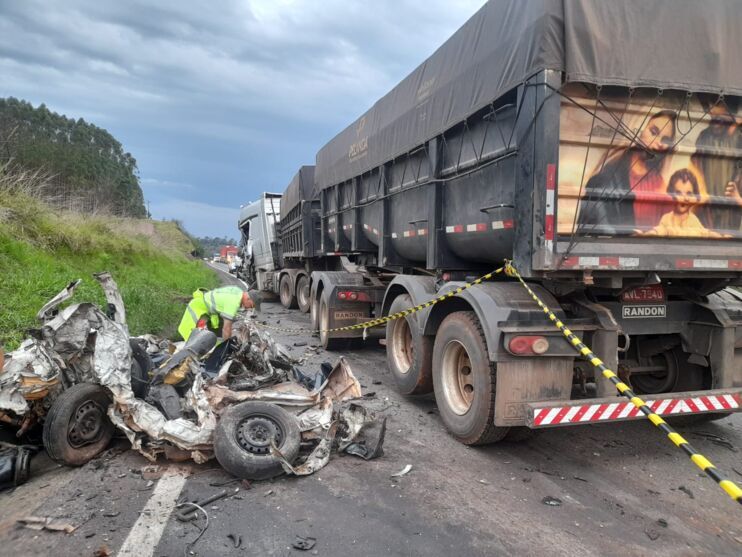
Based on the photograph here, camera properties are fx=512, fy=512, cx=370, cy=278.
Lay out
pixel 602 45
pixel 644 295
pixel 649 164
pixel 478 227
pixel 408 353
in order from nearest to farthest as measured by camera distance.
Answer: pixel 602 45
pixel 649 164
pixel 644 295
pixel 478 227
pixel 408 353

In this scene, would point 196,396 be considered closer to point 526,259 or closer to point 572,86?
point 526,259

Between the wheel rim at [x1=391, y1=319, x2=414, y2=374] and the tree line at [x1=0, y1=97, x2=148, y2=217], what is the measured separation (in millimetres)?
11422

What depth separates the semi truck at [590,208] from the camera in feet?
11.6

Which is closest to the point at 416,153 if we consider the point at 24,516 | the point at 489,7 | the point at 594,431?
the point at 489,7

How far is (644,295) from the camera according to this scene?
4188mm

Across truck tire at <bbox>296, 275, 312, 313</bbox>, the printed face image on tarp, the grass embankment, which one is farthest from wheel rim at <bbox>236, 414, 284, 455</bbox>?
truck tire at <bbox>296, 275, 312, 313</bbox>

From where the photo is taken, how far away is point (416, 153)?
567 centimetres

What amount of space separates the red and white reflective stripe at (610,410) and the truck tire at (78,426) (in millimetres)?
3119

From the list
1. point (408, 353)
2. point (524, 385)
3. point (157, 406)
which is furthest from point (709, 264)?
point (157, 406)

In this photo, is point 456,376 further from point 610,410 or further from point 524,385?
point 610,410

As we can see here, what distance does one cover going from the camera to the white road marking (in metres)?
2.67

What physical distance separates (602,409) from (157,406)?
3.30 meters

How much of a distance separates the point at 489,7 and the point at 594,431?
380 centimetres

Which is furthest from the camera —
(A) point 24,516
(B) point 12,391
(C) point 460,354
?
(C) point 460,354
